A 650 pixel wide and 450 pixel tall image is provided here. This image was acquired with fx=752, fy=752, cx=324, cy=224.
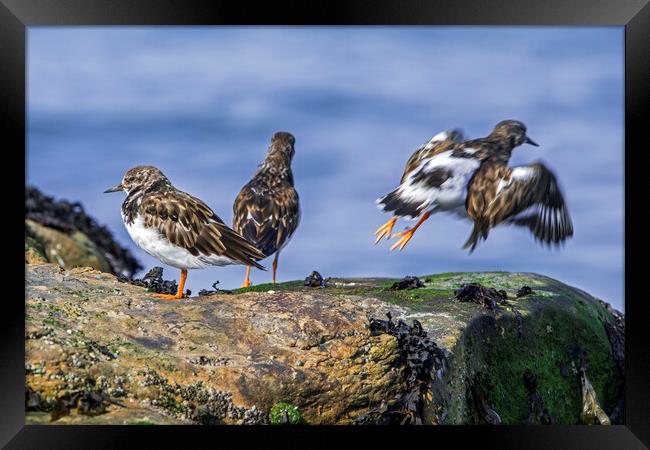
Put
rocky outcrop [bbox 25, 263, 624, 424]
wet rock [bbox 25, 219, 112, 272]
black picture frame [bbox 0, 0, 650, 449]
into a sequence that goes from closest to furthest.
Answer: rocky outcrop [bbox 25, 263, 624, 424]
black picture frame [bbox 0, 0, 650, 449]
wet rock [bbox 25, 219, 112, 272]

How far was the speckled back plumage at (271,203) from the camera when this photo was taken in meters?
10.1

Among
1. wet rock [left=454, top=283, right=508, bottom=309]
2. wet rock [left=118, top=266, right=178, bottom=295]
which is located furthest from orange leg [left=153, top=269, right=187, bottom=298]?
wet rock [left=454, top=283, right=508, bottom=309]

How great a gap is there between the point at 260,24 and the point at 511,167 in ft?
12.6

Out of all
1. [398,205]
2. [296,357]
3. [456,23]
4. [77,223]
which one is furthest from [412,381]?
[77,223]

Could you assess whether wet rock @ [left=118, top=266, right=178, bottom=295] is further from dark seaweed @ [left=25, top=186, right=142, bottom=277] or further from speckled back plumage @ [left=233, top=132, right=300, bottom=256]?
dark seaweed @ [left=25, top=186, right=142, bottom=277]

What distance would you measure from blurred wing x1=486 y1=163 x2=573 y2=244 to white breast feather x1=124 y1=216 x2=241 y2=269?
11.9 feet

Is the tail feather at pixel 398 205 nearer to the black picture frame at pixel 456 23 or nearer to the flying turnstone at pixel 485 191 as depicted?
the flying turnstone at pixel 485 191

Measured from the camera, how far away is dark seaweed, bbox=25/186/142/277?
14086 millimetres

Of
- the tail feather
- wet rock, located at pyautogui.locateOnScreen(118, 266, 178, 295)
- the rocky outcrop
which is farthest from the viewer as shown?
the tail feather

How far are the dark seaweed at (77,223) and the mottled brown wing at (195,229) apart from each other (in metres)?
4.62

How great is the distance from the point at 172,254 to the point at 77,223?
610cm

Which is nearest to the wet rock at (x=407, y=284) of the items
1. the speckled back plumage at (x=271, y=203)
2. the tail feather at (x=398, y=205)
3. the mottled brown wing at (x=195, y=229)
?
the tail feather at (x=398, y=205)

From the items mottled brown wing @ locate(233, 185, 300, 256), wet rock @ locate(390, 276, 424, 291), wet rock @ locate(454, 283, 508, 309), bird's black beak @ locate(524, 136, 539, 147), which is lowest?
wet rock @ locate(454, 283, 508, 309)

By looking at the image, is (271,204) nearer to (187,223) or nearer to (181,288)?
(187,223)
